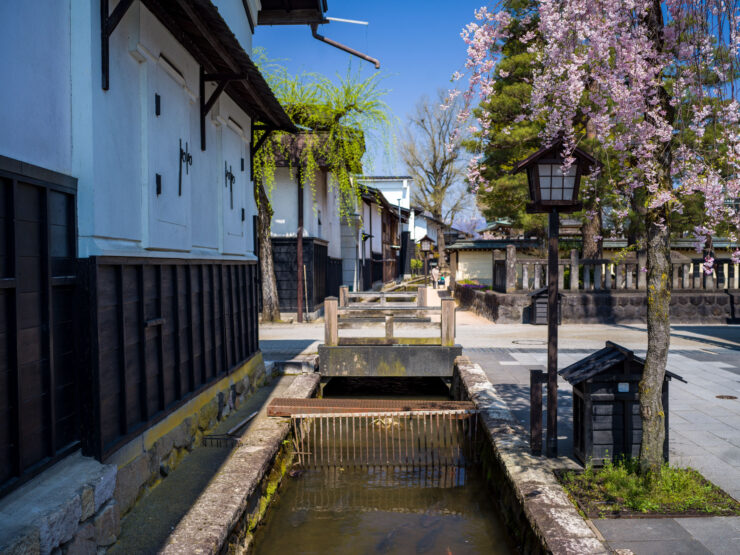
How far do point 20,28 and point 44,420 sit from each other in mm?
2487

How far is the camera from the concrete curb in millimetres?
3912

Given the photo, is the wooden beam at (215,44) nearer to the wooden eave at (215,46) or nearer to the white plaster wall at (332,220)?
the wooden eave at (215,46)

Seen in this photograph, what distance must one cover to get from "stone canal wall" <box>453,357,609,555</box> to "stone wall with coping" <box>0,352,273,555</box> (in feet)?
10.0

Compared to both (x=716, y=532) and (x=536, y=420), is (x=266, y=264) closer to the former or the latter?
(x=536, y=420)

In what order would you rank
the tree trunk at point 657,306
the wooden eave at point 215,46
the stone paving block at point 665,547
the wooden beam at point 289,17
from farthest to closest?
the wooden beam at point 289,17
the wooden eave at point 215,46
the tree trunk at point 657,306
the stone paving block at point 665,547

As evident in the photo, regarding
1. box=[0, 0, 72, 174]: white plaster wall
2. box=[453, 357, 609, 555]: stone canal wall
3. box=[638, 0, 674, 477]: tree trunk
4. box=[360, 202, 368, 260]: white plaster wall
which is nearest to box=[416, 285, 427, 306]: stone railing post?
box=[453, 357, 609, 555]: stone canal wall

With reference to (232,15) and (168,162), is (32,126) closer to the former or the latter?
(168,162)

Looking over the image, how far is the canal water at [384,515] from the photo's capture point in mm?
5316

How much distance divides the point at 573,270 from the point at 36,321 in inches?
652

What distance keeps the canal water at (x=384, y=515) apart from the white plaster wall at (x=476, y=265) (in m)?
20.1

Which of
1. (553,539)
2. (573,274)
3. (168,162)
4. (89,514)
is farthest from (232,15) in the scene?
(573,274)

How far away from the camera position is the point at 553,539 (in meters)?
3.93

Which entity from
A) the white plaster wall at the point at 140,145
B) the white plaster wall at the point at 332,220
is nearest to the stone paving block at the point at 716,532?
the white plaster wall at the point at 140,145

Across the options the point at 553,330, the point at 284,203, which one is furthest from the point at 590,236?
the point at 553,330
